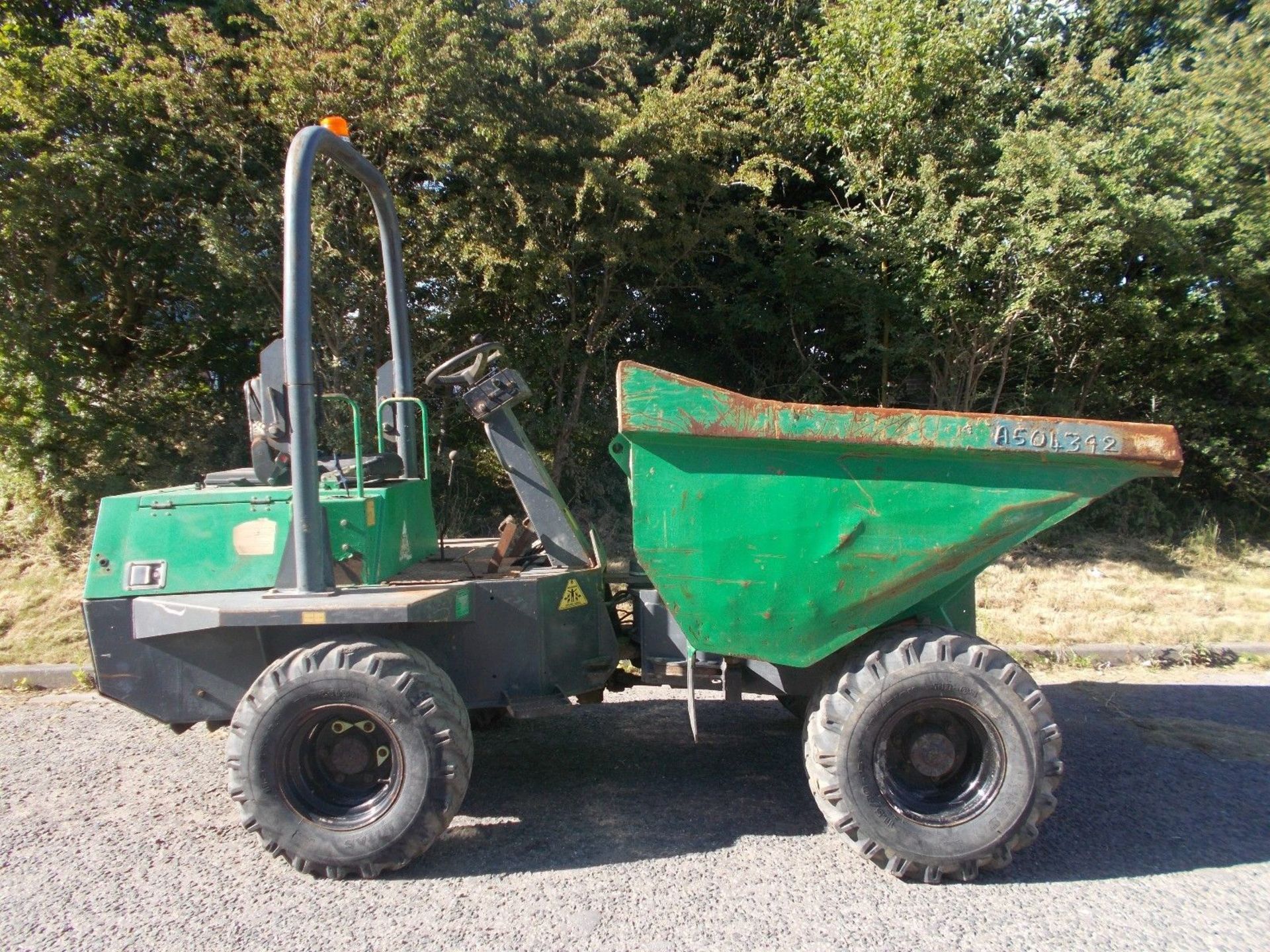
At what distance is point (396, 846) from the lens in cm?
332

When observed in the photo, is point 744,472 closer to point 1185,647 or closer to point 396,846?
point 396,846

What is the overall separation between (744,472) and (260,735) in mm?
2166

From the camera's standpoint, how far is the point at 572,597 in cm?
393

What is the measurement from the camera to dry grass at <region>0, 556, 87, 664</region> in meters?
6.30

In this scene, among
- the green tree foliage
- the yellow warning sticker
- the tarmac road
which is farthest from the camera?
the green tree foliage

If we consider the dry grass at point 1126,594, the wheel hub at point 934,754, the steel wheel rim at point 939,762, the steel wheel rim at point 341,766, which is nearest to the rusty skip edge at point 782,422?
the steel wheel rim at point 939,762

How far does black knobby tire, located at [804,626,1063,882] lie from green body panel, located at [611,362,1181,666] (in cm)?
27

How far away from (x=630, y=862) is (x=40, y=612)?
5.91 meters

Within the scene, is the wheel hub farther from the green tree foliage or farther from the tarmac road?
the green tree foliage

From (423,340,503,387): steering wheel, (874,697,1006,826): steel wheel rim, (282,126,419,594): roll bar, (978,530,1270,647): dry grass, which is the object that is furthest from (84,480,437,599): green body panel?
(978,530,1270,647): dry grass

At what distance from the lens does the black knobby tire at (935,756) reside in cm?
333

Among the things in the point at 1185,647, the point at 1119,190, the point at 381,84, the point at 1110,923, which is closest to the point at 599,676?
the point at 1110,923

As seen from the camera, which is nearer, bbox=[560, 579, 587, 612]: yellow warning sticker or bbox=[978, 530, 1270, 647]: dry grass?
bbox=[560, 579, 587, 612]: yellow warning sticker

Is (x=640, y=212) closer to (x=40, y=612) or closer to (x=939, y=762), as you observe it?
(x=939, y=762)
